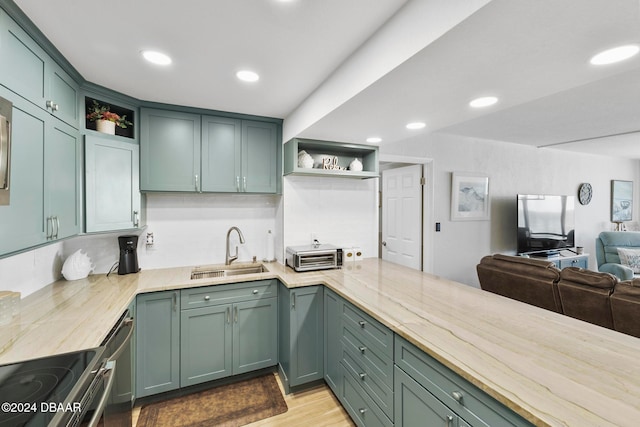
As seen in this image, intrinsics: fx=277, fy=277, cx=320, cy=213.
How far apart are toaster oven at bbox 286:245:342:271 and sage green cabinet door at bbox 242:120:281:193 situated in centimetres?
66

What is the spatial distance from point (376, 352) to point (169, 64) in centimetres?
206

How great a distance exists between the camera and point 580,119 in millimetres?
3070

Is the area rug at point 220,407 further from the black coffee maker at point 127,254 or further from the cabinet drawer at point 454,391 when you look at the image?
the cabinet drawer at point 454,391

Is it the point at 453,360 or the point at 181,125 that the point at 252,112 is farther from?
the point at 453,360

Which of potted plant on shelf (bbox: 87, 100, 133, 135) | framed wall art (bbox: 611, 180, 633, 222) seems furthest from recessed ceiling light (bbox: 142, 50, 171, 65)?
framed wall art (bbox: 611, 180, 633, 222)

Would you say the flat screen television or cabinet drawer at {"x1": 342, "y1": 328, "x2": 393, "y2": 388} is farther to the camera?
the flat screen television

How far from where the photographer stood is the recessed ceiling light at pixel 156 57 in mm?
1538

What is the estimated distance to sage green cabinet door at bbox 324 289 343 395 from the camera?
6.49ft

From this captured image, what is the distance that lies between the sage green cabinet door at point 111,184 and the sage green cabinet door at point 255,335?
111cm

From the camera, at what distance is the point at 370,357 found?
1599 mm

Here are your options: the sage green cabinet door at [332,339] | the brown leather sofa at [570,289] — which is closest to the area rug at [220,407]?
the sage green cabinet door at [332,339]

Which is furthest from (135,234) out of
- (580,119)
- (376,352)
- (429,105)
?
(580,119)

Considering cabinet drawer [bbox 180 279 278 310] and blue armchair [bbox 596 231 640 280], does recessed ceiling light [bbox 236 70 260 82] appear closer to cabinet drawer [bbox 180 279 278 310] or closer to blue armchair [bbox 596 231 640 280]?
cabinet drawer [bbox 180 279 278 310]

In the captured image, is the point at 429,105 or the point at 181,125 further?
the point at 181,125
